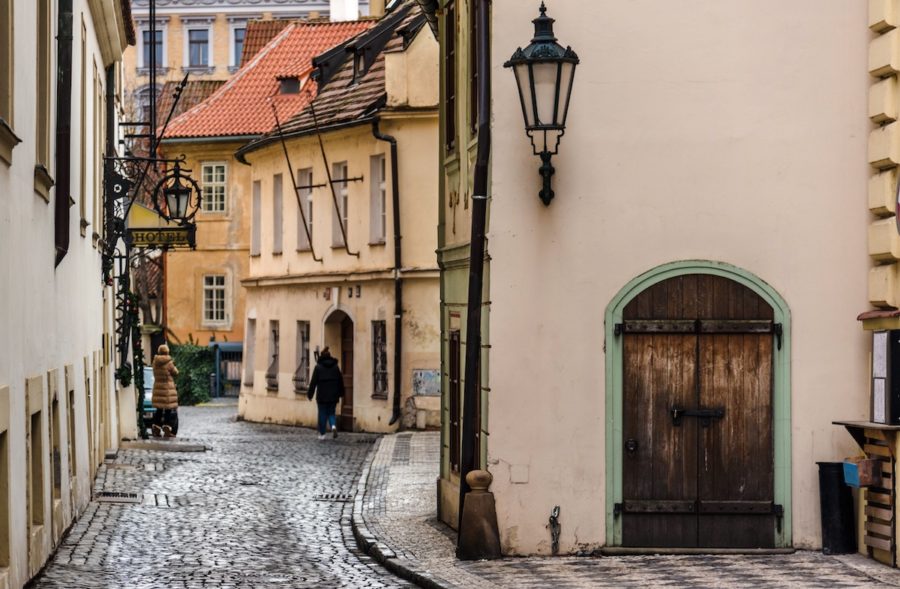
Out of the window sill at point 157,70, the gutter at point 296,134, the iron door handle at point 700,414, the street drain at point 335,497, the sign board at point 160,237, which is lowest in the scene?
the street drain at point 335,497

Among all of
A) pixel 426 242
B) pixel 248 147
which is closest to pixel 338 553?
pixel 426 242

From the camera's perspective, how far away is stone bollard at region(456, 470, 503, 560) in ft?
46.6

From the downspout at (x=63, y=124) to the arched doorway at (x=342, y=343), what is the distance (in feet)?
71.8

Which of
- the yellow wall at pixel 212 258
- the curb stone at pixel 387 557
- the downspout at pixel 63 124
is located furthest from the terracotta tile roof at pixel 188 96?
the downspout at pixel 63 124

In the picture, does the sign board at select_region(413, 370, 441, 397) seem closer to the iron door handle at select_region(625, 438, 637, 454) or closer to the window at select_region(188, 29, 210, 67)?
the iron door handle at select_region(625, 438, 637, 454)

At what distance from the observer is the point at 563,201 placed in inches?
571

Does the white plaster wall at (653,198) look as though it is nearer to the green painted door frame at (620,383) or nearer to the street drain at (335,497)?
the green painted door frame at (620,383)

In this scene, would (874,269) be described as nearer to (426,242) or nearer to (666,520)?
(666,520)

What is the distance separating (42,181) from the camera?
14016mm

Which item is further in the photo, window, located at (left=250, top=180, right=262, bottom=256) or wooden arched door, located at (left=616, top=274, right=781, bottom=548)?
window, located at (left=250, top=180, right=262, bottom=256)

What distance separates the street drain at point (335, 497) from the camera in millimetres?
21219

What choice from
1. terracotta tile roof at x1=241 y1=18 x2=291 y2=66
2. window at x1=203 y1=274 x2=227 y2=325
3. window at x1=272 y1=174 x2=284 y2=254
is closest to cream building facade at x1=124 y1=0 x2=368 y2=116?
terracotta tile roof at x1=241 y1=18 x2=291 y2=66

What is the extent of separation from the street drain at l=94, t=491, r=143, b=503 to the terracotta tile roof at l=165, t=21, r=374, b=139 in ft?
108

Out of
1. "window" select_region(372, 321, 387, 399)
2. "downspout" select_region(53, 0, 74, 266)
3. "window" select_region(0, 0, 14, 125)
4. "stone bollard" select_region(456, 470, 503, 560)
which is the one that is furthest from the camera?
"window" select_region(372, 321, 387, 399)
